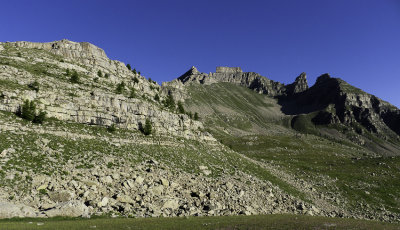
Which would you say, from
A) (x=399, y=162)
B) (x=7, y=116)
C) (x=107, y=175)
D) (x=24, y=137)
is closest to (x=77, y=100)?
(x=7, y=116)

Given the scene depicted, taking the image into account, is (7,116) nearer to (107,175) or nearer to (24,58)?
(107,175)

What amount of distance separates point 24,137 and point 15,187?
17.1 metres

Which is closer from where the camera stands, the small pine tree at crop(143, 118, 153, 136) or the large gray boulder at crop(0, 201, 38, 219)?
the large gray boulder at crop(0, 201, 38, 219)

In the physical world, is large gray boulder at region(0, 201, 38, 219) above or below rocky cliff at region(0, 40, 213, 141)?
below

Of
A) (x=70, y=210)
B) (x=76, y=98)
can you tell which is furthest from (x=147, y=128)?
(x=70, y=210)

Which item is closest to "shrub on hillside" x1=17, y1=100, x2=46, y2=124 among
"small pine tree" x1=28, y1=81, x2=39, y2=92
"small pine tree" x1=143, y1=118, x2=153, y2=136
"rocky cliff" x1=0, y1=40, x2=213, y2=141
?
"rocky cliff" x1=0, y1=40, x2=213, y2=141

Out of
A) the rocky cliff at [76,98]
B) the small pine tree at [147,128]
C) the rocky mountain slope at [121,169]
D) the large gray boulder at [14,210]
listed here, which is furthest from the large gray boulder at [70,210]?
the small pine tree at [147,128]

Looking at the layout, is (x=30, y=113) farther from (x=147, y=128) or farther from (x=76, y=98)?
(x=147, y=128)

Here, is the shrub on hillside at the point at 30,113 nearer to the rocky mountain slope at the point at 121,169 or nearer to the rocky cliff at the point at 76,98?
the rocky mountain slope at the point at 121,169

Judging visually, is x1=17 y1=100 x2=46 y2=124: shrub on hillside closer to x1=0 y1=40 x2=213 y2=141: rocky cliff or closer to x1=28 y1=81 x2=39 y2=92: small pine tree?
x1=0 y1=40 x2=213 y2=141: rocky cliff

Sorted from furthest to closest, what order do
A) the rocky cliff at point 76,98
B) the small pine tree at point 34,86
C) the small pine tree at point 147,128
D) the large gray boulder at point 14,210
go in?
the small pine tree at point 147,128 < the small pine tree at point 34,86 < the rocky cliff at point 76,98 < the large gray boulder at point 14,210

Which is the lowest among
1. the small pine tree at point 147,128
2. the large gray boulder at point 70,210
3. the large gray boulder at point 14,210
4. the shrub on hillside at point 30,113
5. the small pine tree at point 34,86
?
the large gray boulder at point 70,210

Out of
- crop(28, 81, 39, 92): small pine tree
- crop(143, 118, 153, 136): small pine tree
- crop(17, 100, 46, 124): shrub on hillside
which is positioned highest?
crop(28, 81, 39, 92): small pine tree

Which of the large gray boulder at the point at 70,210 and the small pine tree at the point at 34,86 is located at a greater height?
the small pine tree at the point at 34,86
